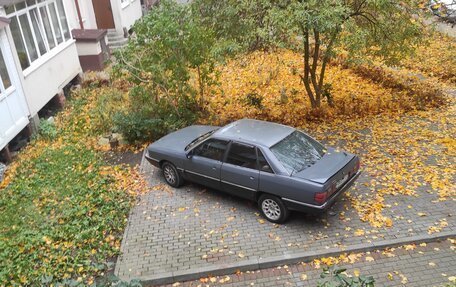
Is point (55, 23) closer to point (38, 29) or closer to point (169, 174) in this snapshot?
point (38, 29)

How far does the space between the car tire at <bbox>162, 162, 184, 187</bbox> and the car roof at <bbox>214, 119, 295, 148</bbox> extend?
4.31 ft

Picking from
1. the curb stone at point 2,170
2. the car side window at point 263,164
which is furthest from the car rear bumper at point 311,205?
the curb stone at point 2,170

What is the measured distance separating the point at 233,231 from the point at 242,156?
1390 millimetres

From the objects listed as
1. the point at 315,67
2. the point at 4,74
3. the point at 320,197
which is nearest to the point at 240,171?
the point at 320,197

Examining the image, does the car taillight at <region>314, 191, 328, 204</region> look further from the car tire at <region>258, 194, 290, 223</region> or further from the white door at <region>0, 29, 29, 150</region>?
the white door at <region>0, 29, 29, 150</region>

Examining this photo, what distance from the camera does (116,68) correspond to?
10609 mm

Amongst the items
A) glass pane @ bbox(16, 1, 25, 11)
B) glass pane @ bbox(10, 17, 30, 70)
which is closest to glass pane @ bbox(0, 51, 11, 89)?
glass pane @ bbox(10, 17, 30, 70)

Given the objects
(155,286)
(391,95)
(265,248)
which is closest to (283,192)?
(265,248)

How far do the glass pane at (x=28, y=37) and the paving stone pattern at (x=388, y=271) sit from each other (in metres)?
9.93

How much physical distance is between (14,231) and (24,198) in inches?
50.5

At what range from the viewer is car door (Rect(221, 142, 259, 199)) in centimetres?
725

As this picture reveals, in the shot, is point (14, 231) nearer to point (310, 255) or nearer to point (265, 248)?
point (265, 248)

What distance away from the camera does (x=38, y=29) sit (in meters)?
13.4

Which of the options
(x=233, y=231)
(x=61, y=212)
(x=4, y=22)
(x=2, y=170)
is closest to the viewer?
(x=233, y=231)
